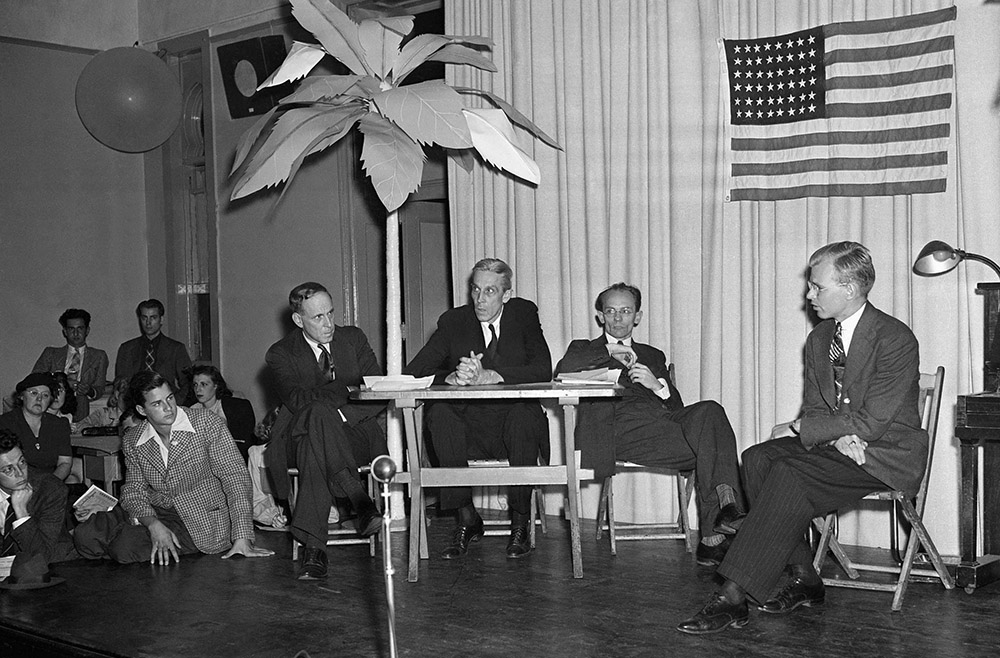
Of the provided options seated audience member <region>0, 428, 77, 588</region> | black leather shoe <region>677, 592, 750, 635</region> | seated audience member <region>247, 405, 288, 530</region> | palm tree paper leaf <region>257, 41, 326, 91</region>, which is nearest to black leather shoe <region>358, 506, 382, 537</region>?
seated audience member <region>247, 405, 288, 530</region>

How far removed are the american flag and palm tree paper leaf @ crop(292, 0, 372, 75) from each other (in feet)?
6.04

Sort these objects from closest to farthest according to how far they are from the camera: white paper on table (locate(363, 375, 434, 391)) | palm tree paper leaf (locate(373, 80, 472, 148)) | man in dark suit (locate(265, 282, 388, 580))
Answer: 1. white paper on table (locate(363, 375, 434, 391))
2. man in dark suit (locate(265, 282, 388, 580))
3. palm tree paper leaf (locate(373, 80, 472, 148))

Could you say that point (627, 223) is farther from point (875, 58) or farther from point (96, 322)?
point (96, 322)

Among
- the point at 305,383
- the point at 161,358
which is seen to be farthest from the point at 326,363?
the point at 161,358

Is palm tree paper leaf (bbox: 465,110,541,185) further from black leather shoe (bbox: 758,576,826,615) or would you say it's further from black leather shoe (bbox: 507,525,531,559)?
black leather shoe (bbox: 758,576,826,615)

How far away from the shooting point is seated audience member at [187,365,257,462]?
22.3 ft

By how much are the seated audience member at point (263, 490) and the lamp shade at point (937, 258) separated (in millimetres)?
3089

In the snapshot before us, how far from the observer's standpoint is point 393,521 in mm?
5695

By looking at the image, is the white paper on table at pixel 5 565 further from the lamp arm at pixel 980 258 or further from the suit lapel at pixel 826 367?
the lamp arm at pixel 980 258

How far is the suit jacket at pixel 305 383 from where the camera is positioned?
16.3ft

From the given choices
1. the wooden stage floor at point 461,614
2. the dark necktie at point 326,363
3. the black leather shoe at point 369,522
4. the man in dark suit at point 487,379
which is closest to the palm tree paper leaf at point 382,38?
the man in dark suit at point 487,379

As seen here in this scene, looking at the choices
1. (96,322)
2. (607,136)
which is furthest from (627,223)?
(96,322)

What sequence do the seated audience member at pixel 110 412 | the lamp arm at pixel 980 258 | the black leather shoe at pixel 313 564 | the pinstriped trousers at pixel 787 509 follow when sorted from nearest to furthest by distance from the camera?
the pinstriped trousers at pixel 787 509 → the lamp arm at pixel 980 258 → the black leather shoe at pixel 313 564 → the seated audience member at pixel 110 412

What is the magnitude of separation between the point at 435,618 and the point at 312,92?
2562mm
